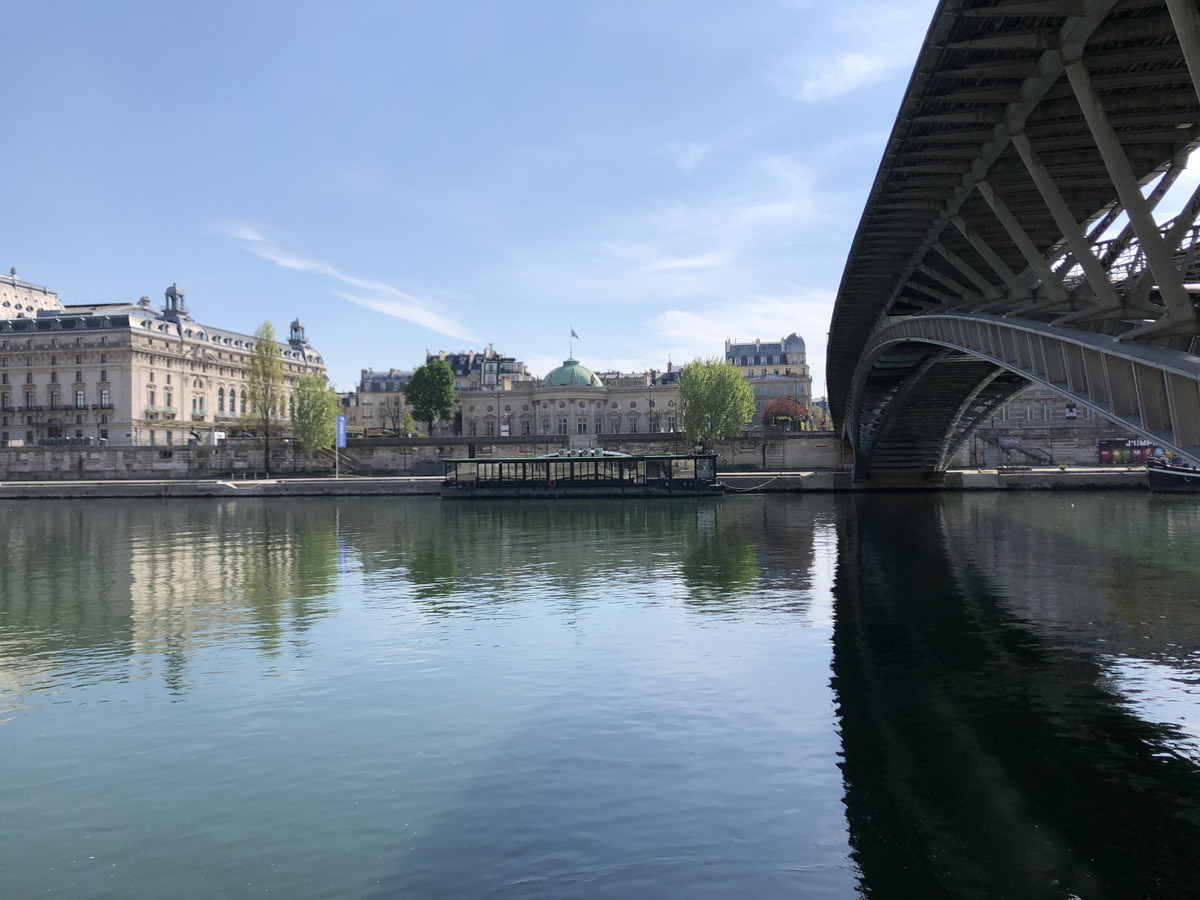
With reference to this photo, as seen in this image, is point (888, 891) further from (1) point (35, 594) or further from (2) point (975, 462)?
(2) point (975, 462)

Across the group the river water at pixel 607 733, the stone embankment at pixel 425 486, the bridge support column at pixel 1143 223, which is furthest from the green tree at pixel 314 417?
the bridge support column at pixel 1143 223

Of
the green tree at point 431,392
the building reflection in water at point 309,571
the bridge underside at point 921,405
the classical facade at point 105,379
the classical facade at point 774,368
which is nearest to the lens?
the building reflection in water at point 309,571

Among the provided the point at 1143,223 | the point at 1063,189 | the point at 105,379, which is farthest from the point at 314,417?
the point at 1143,223

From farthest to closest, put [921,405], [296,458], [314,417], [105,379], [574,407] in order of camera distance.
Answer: [574,407] < [105,379] < [296,458] < [314,417] < [921,405]

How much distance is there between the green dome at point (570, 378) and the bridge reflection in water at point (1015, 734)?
118 metres

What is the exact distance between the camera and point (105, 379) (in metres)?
113

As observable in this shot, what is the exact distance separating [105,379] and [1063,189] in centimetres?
11610

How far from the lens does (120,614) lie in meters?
27.2

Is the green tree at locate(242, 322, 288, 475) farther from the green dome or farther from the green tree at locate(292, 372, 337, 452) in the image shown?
the green dome

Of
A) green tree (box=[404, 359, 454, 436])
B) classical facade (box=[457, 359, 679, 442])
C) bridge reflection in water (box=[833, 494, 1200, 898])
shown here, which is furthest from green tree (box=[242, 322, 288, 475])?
bridge reflection in water (box=[833, 494, 1200, 898])

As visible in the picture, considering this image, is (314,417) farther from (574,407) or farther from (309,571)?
(309,571)

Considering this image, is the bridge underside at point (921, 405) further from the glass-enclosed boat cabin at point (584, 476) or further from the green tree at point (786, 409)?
the green tree at point (786, 409)

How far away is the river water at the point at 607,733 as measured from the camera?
10836mm

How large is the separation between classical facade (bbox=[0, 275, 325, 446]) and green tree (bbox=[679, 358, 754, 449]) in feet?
189
